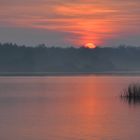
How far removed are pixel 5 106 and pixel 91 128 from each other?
10880 mm

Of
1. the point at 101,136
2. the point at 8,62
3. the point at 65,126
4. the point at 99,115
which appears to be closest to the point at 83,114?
the point at 99,115

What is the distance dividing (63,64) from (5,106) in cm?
14693

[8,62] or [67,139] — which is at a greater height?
[8,62]

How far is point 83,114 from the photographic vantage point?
26.5m

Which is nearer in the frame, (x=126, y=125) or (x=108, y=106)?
(x=126, y=125)

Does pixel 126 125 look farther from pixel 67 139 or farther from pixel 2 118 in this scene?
pixel 2 118

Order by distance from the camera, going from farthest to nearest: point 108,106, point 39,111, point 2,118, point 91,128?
point 108,106 → point 39,111 → point 2,118 → point 91,128

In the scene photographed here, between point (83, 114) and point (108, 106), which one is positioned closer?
point (83, 114)

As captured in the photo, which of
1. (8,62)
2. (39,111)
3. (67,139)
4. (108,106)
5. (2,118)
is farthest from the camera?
(8,62)

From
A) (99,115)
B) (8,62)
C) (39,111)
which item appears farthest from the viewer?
(8,62)

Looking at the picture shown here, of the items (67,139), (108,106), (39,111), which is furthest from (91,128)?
(108,106)

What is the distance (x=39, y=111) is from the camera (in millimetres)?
27812

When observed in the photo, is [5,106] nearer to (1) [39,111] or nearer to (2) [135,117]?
(1) [39,111]

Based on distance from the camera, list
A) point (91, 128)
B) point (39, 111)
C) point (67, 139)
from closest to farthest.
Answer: point (67, 139)
point (91, 128)
point (39, 111)
